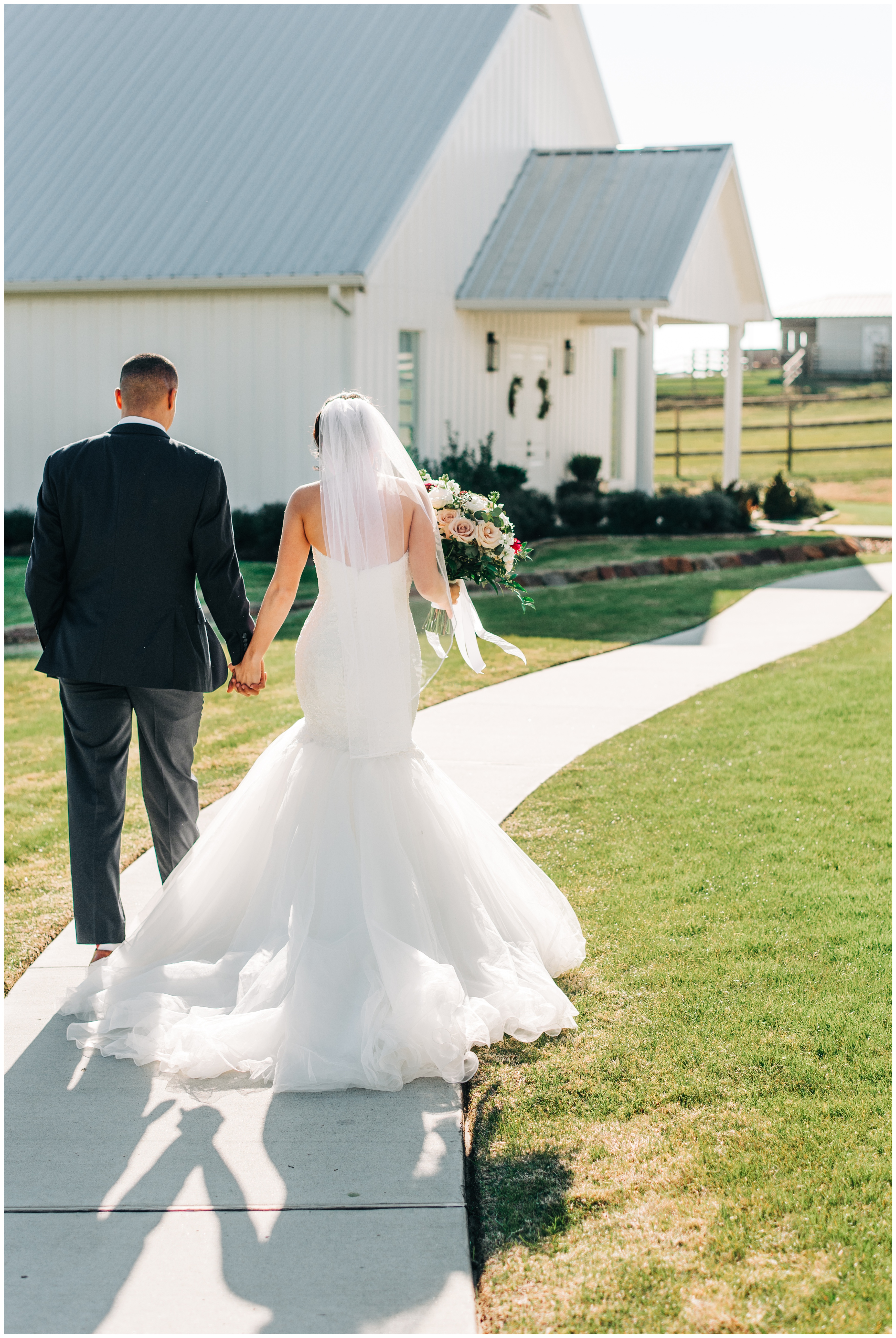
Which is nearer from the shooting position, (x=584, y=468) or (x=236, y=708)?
(x=236, y=708)

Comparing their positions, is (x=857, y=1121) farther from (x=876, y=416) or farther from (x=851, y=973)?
(x=876, y=416)

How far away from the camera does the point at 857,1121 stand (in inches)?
147

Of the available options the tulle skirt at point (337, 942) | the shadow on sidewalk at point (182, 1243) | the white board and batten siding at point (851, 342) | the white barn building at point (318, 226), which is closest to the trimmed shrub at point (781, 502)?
the white barn building at point (318, 226)

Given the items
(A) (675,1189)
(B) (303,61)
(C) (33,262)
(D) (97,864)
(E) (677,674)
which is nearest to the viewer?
(A) (675,1189)

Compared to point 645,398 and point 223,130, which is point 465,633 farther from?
point 223,130

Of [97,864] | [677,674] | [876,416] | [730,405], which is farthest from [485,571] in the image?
[876,416]

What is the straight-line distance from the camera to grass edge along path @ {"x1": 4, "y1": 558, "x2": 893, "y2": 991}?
5.83 meters

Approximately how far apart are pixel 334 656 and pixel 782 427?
37458mm

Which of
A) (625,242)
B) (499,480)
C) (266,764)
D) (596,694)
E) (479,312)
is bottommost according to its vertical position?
(596,694)

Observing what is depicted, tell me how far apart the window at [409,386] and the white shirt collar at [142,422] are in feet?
40.7

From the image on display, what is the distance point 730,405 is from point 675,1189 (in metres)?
20.0

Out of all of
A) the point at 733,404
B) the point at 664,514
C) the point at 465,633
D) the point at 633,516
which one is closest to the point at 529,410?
the point at 633,516

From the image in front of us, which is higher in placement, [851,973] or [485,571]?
[485,571]

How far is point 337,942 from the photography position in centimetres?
421
